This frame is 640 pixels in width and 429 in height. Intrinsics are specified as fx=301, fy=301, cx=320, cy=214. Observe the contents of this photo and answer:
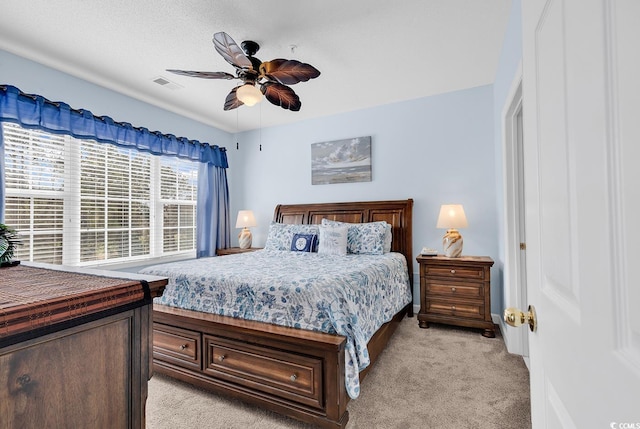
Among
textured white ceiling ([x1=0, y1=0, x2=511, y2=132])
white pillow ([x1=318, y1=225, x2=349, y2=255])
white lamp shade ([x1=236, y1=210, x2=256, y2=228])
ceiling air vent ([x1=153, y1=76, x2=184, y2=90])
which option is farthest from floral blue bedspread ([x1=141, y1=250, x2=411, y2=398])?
ceiling air vent ([x1=153, y1=76, x2=184, y2=90])

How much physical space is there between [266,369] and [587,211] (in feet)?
5.90

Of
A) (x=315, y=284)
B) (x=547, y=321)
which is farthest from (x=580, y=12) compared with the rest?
(x=315, y=284)

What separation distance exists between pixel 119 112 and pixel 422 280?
3.83 meters

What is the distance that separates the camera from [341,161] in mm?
4160

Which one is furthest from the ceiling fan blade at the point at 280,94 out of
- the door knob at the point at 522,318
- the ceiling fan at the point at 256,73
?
the door knob at the point at 522,318

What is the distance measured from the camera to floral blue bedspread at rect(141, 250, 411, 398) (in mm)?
1774

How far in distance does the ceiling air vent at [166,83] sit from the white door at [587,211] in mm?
3373

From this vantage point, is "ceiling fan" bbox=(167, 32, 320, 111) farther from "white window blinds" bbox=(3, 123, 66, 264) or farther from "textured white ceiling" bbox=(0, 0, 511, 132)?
"white window blinds" bbox=(3, 123, 66, 264)

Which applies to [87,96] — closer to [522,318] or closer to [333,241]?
[333,241]

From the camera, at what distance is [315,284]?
1.87 m

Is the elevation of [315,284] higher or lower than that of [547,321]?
lower

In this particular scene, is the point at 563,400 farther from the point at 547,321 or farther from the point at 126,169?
the point at 126,169

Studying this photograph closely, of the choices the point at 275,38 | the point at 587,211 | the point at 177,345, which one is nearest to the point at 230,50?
the point at 275,38

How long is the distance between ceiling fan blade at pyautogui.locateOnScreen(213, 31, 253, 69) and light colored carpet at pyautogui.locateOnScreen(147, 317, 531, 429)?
2.36 m
